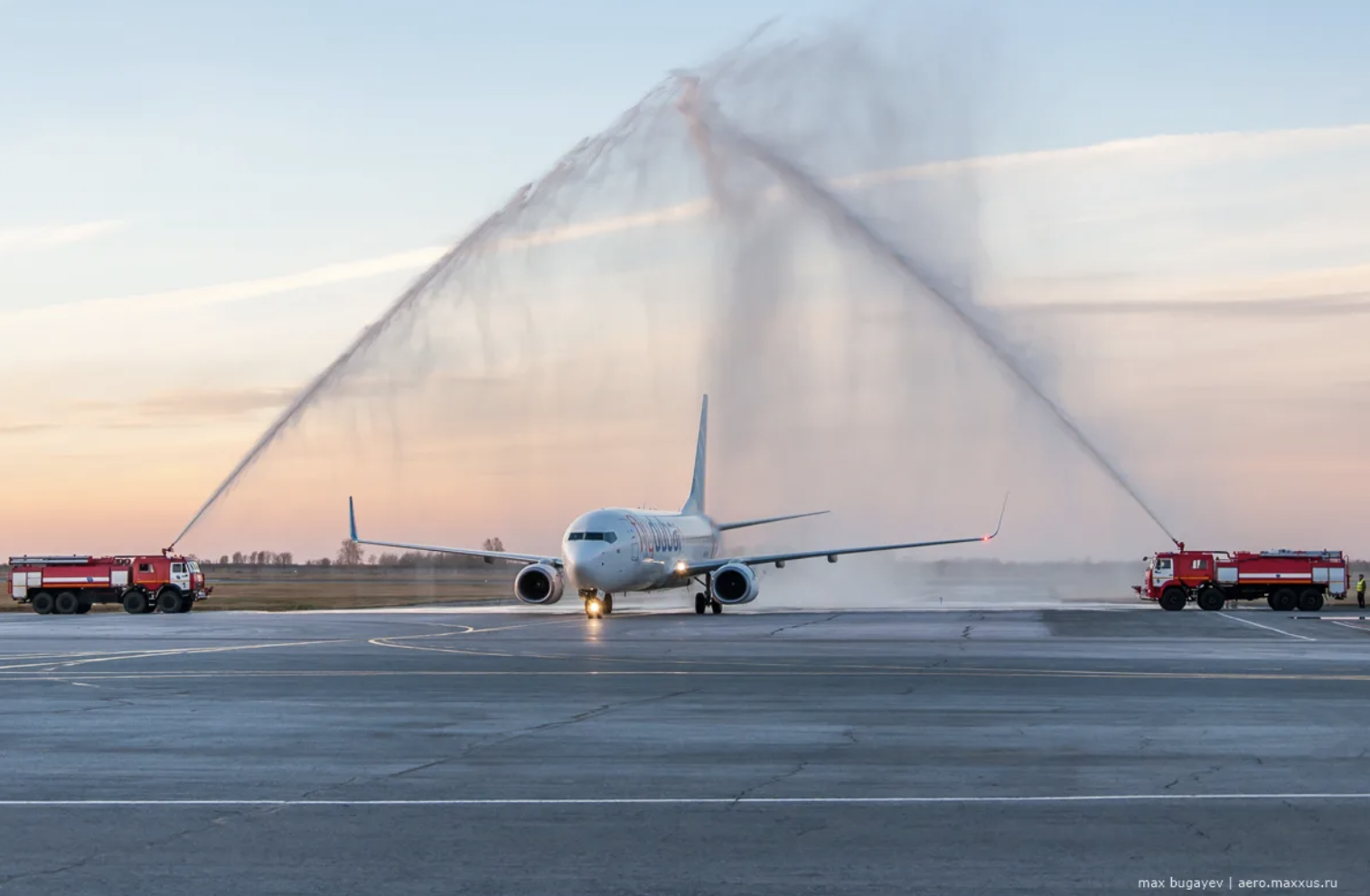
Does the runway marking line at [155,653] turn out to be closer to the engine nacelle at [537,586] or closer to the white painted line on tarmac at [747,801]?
the white painted line on tarmac at [747,801]

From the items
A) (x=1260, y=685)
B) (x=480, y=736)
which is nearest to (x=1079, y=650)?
(x=1260, y=685)

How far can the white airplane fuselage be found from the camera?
52.1 m

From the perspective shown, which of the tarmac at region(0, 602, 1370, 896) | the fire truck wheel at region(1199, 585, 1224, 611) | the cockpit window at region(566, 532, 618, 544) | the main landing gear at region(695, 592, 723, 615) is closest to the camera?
the tarmac at region(0, 602, 1370, 896)

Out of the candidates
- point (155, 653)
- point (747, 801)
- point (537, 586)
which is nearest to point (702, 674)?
point (155, 653)

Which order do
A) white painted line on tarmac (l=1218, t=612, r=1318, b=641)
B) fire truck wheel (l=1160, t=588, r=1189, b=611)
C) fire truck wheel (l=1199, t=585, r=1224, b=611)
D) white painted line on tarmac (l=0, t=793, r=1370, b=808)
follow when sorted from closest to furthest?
white painted line on tarmac (l=0, t=793, r=1370, b=808) < white painted line on tarmac (l=1218, t=612, r=1318, b=641) < fire truck wheel (l=1199, t=585, r=1224, b=611) < fire truck wheel (l=1160, t=588, r=1189, b=611)

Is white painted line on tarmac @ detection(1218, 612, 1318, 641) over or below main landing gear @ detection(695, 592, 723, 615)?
below

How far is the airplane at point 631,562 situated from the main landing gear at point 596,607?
43 mm

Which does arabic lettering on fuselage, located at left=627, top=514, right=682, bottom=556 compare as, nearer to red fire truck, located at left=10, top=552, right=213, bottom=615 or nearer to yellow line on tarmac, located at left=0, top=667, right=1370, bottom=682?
red fire truck, located at left=10, top=552, right=213, bottom=615

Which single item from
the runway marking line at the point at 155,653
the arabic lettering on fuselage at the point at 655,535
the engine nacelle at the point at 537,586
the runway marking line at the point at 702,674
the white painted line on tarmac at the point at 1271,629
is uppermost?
the arabic lettering on fuselage at the point at 655,535

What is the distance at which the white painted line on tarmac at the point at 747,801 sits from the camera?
12516 millimetres

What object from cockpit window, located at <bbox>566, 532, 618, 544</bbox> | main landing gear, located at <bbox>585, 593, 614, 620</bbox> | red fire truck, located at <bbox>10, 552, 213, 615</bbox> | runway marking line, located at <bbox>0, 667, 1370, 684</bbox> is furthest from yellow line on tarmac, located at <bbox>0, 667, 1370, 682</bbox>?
red fire truck, located at <bbox>10, 552, 213, 615</bbox>

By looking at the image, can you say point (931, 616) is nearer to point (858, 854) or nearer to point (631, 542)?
point (631, 542)

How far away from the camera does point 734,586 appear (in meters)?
57.2

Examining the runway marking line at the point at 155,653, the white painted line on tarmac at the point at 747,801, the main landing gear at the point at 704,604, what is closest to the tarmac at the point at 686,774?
the white painted line on tarmac at the point at 747,801
